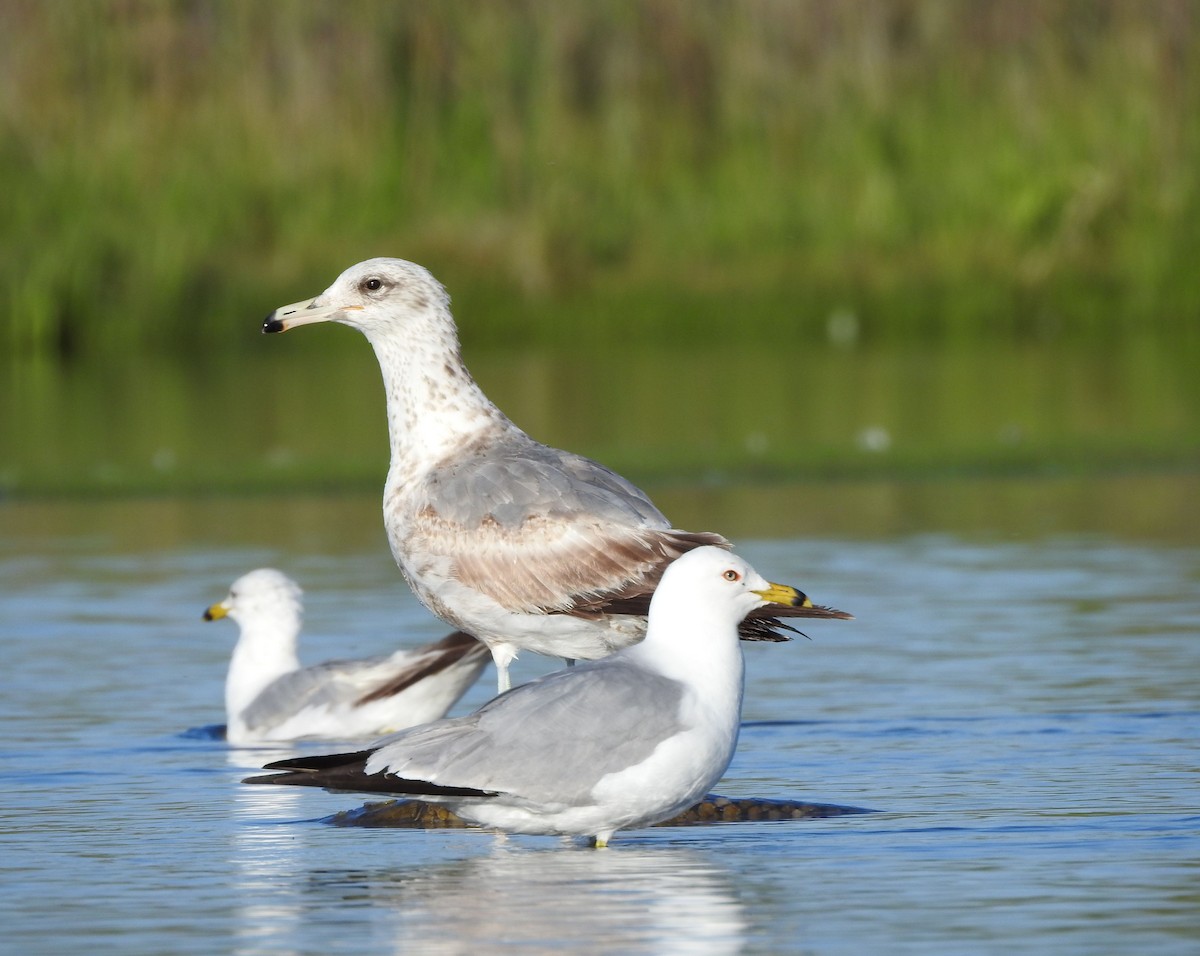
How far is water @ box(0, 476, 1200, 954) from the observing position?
6035 millimetres

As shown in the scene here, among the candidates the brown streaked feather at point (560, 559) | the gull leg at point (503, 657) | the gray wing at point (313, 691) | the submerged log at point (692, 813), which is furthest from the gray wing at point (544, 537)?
the gray wing at point (313, 691)

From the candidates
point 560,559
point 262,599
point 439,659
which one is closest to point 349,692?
point 439,659

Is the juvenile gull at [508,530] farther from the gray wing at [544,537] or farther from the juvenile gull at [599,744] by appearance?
the juvenile gull at [599,744]

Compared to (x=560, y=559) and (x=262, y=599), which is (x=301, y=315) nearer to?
(x=560, y=559)

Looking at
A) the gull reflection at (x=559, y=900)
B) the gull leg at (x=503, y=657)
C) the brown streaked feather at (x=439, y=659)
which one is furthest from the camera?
the brown streaked feather at (x=439, y=659)

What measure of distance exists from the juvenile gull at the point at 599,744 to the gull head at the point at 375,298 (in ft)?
6.36

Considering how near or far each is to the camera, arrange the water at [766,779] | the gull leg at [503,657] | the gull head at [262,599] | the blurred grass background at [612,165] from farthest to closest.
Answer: the blurred grass background at [612,165] < the gull head at [262,599] < the gull leg at [503,657] < the water at [766,779]

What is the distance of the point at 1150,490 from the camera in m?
14.9

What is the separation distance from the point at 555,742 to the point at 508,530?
1.31 m

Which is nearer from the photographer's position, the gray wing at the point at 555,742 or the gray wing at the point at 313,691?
the gray wing at the point at 555,742

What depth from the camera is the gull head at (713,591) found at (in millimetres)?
7133

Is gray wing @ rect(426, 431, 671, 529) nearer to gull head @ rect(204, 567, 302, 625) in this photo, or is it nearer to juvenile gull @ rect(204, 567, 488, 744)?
juvenile gull @ rect(204, 567, 488, 744)

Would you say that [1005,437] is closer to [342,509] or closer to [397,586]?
[342,509]

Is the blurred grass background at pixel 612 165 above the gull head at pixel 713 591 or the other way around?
above
